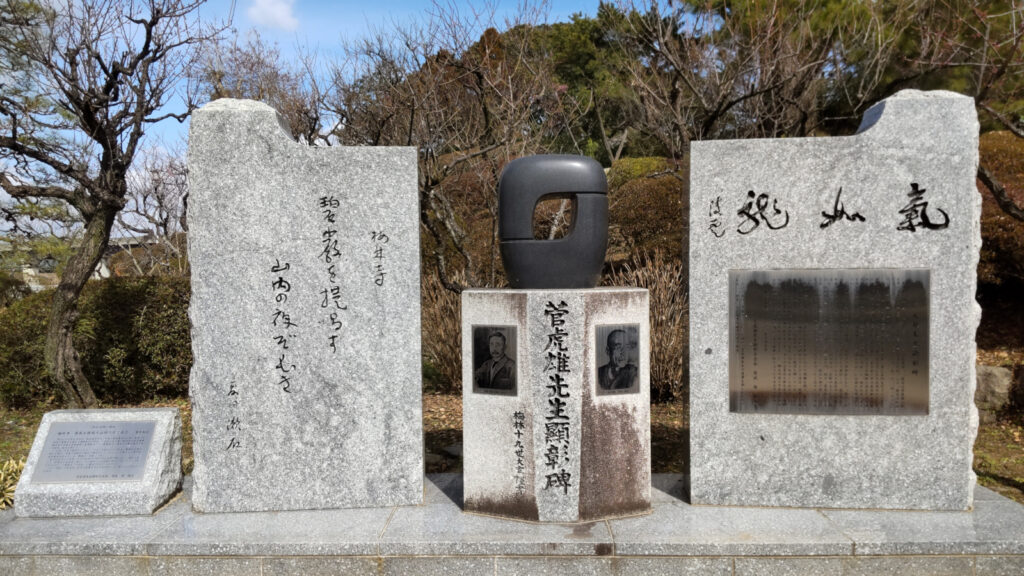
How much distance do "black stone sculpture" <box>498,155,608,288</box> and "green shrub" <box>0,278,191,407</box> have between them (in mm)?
5888

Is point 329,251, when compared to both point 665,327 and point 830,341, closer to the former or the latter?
point 830,341

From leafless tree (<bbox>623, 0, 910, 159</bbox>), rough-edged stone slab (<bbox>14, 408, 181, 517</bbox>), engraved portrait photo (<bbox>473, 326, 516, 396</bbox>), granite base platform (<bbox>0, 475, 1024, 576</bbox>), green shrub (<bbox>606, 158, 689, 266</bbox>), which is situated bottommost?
granite base platform (<bbox>0, 475, 1024, 576</bbox>)

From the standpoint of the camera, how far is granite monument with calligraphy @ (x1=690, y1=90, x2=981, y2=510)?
374 cm

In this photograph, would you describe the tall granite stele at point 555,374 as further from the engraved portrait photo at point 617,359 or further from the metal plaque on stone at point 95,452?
the metal plaque on stone at point 95,452

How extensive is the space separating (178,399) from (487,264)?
4.54 metres

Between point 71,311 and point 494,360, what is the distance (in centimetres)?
567

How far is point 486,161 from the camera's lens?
8.84 m

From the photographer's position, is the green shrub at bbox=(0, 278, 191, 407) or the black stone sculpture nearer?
the black stone sculpture

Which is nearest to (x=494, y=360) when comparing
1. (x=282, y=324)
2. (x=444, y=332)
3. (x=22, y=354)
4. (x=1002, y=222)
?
(x=282, y=324)

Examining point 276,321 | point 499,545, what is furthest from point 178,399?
point 499,545

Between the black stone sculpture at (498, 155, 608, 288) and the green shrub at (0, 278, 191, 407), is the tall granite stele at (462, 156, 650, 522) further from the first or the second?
the green shrub at (0, 278, 191, 407)

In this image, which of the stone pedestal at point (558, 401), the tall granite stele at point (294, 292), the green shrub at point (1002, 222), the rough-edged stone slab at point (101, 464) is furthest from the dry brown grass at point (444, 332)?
the green shrub at point (1002, 222)

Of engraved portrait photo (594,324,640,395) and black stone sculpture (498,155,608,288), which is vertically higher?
black stone sculpture (498,155,608,288)

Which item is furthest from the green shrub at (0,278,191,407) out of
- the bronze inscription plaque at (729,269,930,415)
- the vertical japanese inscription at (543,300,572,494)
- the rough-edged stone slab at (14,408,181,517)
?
the bronze inscription plaque at (729,269,930,415)
